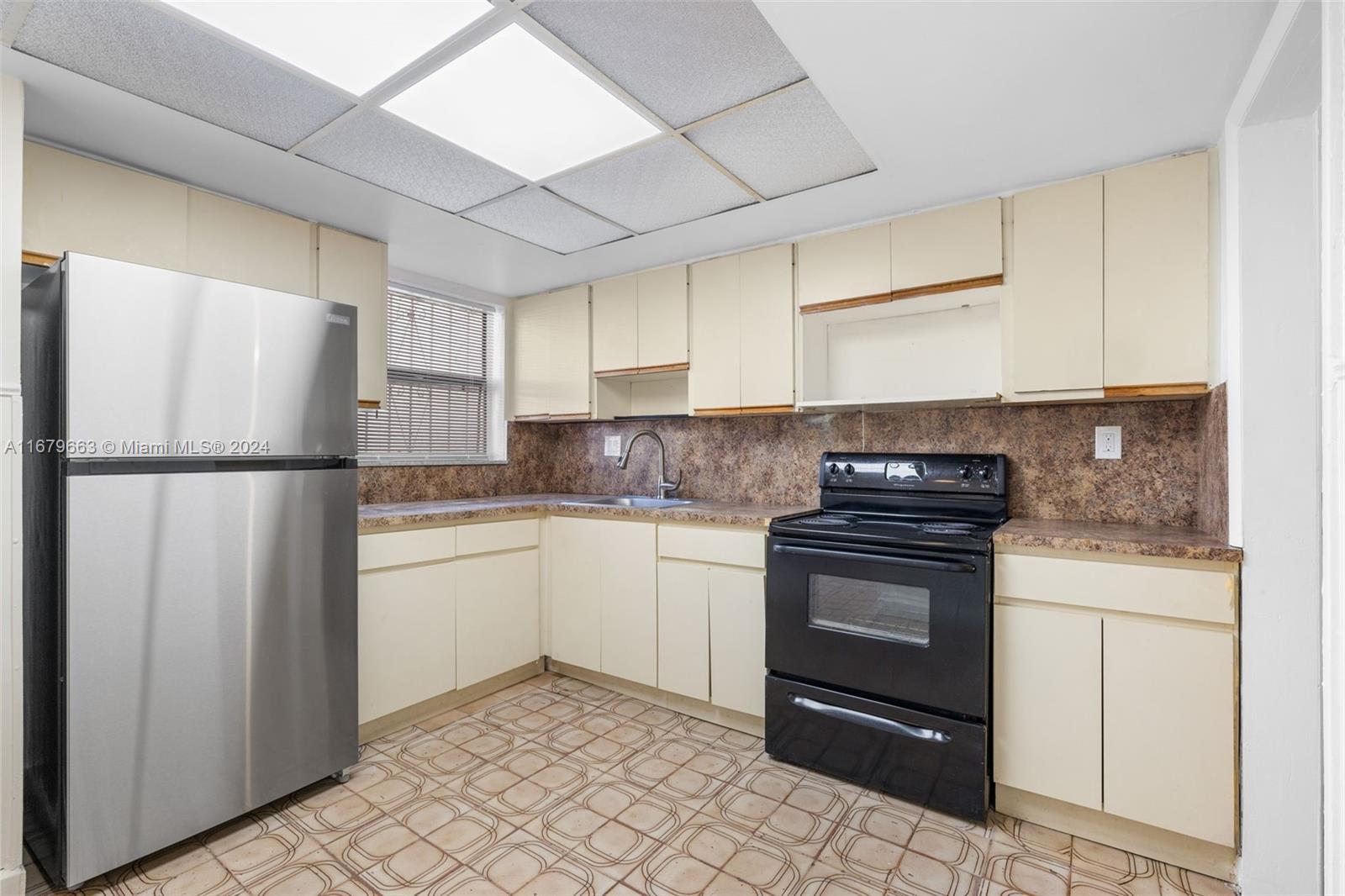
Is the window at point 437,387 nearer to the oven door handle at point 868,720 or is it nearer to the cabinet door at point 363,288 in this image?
the cabinet door at point 363,288

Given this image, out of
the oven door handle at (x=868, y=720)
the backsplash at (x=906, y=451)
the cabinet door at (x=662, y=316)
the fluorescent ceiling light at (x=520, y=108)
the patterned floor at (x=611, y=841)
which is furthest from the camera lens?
the cabinet door at (x=662, y=316)

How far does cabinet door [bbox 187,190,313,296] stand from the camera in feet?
7.58

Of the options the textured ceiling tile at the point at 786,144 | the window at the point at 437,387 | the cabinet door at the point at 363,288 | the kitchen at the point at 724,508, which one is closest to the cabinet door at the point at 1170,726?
the kitchen at the point at 724,508

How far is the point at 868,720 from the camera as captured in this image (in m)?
2.18

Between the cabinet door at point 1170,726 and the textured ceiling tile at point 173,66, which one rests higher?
the textured ceiling tile at point 173,66

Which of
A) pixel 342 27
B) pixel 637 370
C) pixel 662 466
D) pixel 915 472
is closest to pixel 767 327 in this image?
pixel 637 370

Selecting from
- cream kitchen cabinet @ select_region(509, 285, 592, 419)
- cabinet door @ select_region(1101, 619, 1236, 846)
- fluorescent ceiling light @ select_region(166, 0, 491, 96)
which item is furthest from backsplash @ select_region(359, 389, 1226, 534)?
fluorescent ceiling light @ select_region(166, 0, 491, 96)

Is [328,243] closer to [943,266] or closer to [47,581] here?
[47,581]

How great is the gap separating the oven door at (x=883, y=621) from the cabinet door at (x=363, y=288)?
1938 mm

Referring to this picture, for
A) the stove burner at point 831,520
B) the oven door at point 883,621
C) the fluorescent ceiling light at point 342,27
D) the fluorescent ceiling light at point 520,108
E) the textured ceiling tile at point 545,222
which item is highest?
the fluorescent ceiling light at point 342,27

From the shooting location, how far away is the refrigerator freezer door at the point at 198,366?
167 centimetres

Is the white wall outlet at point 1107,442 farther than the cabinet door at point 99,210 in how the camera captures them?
Yes

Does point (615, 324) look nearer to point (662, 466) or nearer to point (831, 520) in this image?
point (662, 466)

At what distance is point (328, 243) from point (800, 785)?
9.38ft
